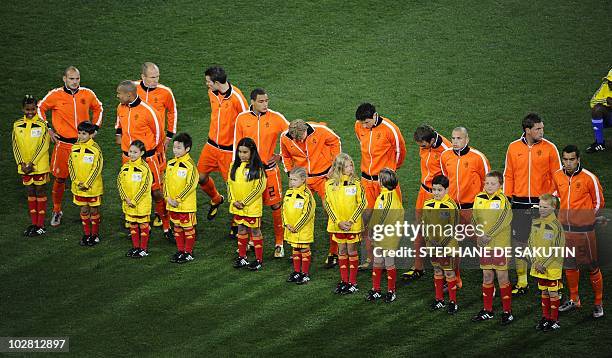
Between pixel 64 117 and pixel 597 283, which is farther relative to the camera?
pixel 64 117

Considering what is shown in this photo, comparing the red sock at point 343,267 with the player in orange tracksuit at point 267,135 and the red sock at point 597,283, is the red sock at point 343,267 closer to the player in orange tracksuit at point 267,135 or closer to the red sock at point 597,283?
the player in orange tracksuit at point 267,135

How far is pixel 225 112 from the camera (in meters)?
14.2

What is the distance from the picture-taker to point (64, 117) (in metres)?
14.6

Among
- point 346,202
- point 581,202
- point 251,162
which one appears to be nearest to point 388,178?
point 346,202

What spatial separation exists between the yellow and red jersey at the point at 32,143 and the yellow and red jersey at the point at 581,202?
6.55 m

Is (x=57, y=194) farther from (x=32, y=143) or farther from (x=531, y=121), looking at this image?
(x=531, y=121)

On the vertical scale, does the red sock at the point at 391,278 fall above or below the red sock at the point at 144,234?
below

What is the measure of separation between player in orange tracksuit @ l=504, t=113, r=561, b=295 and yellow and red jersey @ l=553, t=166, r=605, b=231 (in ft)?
1.53

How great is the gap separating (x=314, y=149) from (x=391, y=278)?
1.98 m

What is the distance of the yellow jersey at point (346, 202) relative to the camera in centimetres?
1250

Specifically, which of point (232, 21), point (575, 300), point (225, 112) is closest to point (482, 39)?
point (232, 21)

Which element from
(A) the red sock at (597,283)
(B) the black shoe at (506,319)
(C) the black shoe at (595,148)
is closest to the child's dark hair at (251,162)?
(B) the black shoe at (506,319)

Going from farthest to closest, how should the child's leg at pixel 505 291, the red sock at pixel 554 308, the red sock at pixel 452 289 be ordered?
the red sock at pixel 452 289, the child's leg at pixel 505 291, the red sock at pixel 554 308

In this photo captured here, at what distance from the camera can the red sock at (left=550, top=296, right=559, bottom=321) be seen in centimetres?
1168
